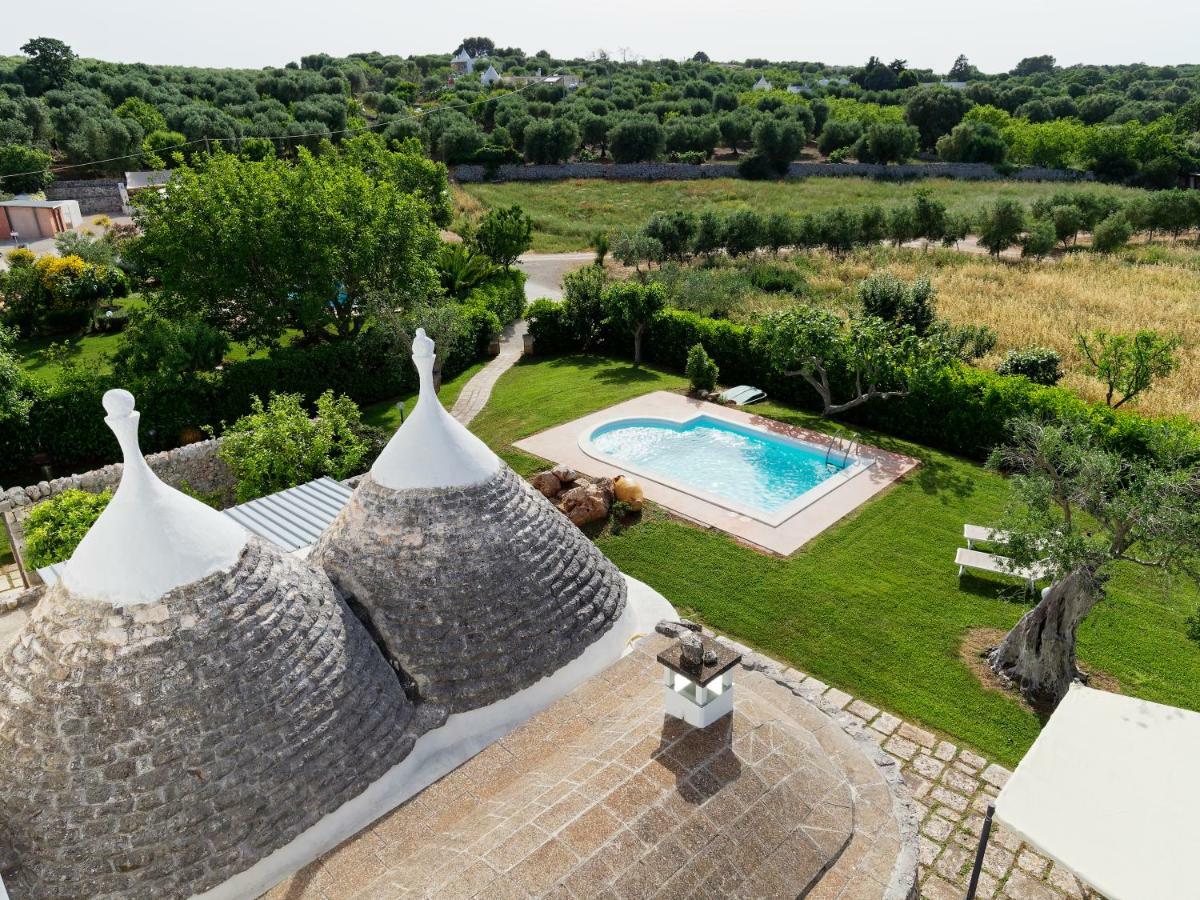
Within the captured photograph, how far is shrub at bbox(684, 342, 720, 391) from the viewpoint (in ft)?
102

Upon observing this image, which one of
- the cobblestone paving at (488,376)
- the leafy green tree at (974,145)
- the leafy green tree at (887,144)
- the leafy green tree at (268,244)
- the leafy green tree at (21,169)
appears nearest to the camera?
the leafy green tree at (268,244)

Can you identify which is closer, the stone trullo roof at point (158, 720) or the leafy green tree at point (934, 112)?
the stone trullo roof at point (158, 720)

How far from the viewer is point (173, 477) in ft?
74.5

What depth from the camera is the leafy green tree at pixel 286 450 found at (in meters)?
21.1

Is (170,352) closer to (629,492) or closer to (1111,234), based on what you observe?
(629,492)

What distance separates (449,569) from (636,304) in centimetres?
2485

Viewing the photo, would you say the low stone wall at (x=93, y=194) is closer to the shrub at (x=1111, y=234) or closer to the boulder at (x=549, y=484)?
the boulder at (x=549, y=484)

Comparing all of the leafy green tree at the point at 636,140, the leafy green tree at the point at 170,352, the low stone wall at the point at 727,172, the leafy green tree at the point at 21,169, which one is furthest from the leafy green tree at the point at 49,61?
the leafy green tree at the point at 170,352

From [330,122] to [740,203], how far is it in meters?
53.0

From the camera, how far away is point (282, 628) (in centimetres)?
990

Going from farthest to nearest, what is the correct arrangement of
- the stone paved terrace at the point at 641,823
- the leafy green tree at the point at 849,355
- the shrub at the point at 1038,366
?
the shrub at the point at 1038,366
the leafy green tree at the point at 849,355
the stone paved terrace at the point at 641,823

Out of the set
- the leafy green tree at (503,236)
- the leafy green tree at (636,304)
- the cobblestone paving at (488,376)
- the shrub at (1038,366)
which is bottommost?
the cobblestone paving at (488,376)

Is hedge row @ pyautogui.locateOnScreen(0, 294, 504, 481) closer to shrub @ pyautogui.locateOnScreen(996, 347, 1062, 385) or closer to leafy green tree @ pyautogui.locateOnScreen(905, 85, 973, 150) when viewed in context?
shrub @ pyautogui.locateOnScreen(996, 347, 1062, 385)

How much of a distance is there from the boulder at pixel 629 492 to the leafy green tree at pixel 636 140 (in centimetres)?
7669
